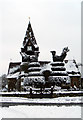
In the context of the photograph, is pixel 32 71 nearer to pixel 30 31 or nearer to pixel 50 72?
pixel 50 72

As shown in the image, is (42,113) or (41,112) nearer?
(42,113)

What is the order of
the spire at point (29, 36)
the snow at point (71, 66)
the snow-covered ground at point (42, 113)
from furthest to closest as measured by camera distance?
the spire at point (29, 36)
the snow at point (71, 66)
the snow-covered ground at point (42, 113)

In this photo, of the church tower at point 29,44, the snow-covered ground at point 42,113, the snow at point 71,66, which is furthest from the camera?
the church tower at point 29,44

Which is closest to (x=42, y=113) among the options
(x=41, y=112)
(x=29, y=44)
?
(x=41, y=112)

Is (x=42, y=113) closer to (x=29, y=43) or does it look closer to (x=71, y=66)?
(x=71, y=66)

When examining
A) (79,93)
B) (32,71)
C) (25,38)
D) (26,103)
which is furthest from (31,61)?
(25,38)

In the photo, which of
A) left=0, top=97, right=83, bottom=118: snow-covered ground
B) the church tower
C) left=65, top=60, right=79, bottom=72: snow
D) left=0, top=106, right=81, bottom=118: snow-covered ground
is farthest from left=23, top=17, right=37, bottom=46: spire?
left=0, top=106, right=81, bottom=118: snow-covered ground

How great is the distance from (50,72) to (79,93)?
1060cm

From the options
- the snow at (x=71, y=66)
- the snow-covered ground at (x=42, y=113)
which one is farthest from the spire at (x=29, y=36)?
the snow-covered ground at (x=42, y=113)

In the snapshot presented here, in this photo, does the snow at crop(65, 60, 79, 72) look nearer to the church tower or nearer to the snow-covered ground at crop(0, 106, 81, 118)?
the church tower

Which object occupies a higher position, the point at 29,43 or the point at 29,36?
the point at 29,36

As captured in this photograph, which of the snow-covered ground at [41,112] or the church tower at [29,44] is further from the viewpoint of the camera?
the church tower at [29,44]

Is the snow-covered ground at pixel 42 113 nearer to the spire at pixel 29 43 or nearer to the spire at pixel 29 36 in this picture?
the spire at pixel 29 43

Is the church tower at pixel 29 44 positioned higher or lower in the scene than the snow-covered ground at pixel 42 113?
higher
